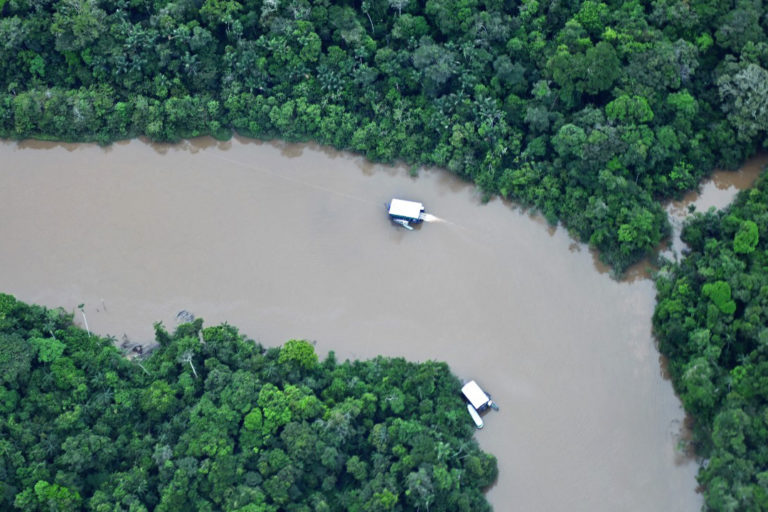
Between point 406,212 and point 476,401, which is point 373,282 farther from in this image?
point 476,401

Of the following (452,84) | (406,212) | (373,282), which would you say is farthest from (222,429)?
(452,84)

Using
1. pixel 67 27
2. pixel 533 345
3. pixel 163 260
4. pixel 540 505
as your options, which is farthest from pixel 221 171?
pixel 540 505

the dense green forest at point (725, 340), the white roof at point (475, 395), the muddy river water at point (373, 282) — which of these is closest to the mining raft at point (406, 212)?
the muddy river water at point (373, 282)

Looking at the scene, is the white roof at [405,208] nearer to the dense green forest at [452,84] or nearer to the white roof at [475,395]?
the dense green forest at [452,84]

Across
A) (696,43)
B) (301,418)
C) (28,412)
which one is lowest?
(28,412)

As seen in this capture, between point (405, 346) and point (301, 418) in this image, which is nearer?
point (301, 418)

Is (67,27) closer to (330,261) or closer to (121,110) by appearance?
(121,110)
